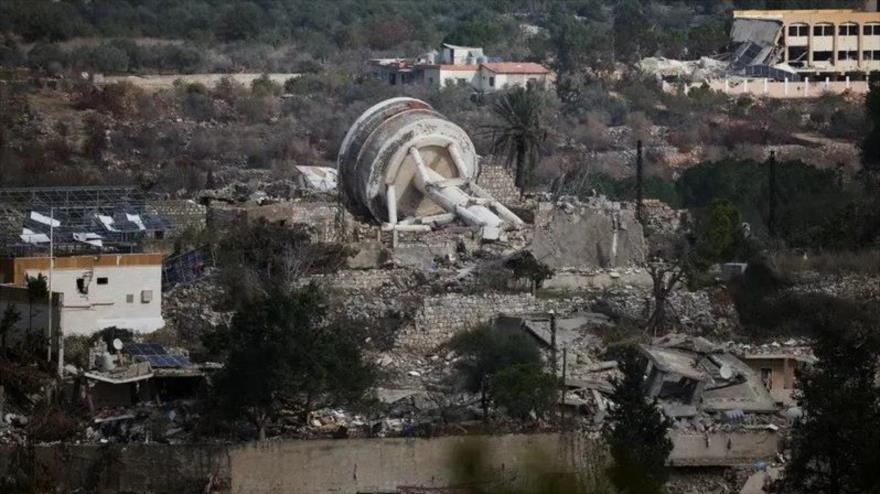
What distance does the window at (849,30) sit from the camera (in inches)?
2950

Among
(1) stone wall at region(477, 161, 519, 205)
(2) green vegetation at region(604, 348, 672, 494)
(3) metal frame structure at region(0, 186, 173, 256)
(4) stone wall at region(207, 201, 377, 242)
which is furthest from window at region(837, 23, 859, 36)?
(2) green vegetation at region(604, 348, 672, 494)

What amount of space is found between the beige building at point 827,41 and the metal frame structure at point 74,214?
3150 centimetres

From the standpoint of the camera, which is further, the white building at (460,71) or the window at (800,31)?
the window at (800,31)

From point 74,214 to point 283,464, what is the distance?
27.9 ft

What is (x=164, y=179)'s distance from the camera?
181 ft

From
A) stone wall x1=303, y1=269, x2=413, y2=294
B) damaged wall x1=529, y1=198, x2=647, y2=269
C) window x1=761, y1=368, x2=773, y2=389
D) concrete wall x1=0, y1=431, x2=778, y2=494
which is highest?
damaged wall x1=529, y1=198, x2=647, y2=269

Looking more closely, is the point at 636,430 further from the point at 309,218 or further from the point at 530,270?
the point at 309,218

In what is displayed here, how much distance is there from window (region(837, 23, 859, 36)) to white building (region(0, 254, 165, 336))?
1413 inches

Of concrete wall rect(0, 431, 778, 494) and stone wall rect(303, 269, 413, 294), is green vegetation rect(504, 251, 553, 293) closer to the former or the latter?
stone wall rect(303, 269, 413, 294)

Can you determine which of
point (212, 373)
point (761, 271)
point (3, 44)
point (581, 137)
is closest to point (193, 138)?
point (581, 137)

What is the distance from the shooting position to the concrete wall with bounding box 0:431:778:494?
1390 inches

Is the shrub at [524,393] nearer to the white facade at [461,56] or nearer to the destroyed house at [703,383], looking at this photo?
the destroyed house at [703,383]

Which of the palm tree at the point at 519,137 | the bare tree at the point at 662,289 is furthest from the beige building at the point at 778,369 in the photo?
the palm tree at the point at 519,137

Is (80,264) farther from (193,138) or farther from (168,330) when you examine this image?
(193,138)
